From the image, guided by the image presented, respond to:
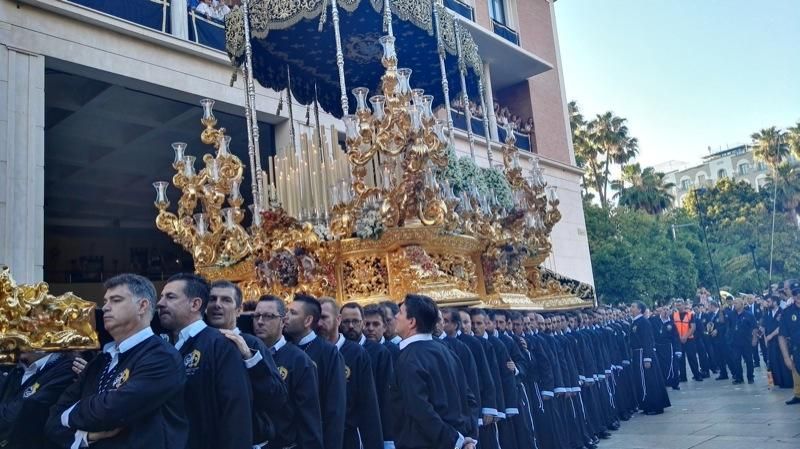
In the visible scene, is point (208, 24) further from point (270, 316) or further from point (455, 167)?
point (270, 316)

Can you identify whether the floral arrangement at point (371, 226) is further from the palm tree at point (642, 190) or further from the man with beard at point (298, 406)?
the palm tree at point (642, 190)

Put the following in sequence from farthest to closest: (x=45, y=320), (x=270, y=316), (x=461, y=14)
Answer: (x=461, y=14) → (x=270, y=316) → (x=45, y=320)

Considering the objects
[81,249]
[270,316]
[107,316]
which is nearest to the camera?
[107,316]

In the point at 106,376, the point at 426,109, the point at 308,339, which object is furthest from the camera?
the point at 426,109

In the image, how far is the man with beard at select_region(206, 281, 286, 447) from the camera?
11.7 feet

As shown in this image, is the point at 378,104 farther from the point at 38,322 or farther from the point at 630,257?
the point at 630,257

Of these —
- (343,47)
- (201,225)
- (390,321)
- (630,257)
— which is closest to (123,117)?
(343,47)

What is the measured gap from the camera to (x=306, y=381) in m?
4.12

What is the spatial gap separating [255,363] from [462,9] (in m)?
19.7

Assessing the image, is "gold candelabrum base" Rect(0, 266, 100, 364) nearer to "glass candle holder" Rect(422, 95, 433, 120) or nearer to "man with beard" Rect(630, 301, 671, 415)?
"glass candle holder" Rect(422, 95, 433, 120)

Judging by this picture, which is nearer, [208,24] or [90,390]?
[90,390]

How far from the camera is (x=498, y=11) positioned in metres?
24.2

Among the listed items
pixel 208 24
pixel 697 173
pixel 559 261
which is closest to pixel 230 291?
pixel 208 24

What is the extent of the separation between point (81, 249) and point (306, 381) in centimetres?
1669
